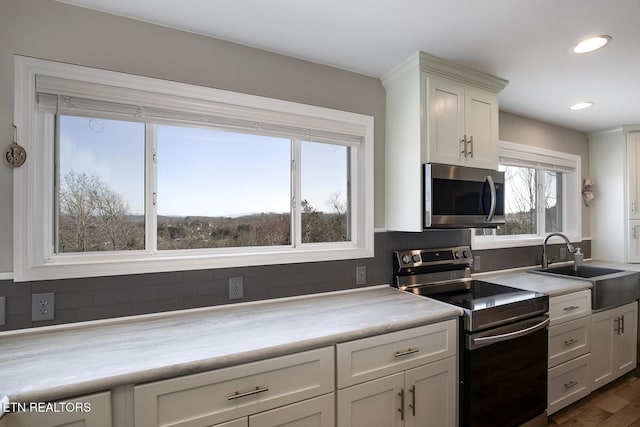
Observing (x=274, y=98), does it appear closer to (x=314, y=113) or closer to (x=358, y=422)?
(x=314, y=113)

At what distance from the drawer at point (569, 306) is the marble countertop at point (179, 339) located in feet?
3.21

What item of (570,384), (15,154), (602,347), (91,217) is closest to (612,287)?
(602,347)

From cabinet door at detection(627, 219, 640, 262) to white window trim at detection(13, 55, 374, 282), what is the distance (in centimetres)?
326

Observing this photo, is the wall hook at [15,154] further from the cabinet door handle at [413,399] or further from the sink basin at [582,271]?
the sink basin at [582,271]

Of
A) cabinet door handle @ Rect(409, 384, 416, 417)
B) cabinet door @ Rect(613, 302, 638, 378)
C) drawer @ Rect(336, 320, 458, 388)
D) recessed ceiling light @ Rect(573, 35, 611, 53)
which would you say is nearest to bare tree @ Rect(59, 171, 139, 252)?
drawer @ Rect(336, 320, 458, 388)

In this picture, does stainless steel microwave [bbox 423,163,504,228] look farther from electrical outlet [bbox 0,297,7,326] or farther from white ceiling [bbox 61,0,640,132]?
electrical outlet [bbox 0,297,7,326]

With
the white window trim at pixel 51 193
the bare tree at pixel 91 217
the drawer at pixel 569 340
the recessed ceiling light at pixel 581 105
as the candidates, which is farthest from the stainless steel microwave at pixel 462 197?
the bare tree at pixel 91 217

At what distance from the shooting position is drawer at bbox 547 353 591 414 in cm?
217

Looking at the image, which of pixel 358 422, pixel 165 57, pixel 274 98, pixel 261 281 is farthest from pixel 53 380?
pixel 274 98

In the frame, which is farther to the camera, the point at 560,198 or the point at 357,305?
the point at 560,198

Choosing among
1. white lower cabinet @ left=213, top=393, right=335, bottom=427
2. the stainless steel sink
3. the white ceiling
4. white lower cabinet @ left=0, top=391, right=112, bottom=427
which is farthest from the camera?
the stainless steel sink

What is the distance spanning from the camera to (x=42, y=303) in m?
1.38

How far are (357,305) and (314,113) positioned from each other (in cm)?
120

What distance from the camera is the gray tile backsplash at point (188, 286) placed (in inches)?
54.7
